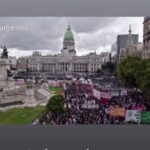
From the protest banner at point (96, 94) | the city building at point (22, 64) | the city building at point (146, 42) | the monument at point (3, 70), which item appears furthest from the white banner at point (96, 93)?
the monument at point (3, 70)

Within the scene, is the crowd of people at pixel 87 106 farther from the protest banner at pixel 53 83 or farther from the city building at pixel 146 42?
the city building at pixel 146 42

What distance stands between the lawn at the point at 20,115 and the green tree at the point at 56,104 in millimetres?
76

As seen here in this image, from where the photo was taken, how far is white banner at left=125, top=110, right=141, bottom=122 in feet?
16.4

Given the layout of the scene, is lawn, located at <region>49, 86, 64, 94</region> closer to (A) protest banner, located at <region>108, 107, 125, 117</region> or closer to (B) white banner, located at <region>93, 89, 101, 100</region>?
(B) white banner, located at <region>93, 89, 101, 100</region>

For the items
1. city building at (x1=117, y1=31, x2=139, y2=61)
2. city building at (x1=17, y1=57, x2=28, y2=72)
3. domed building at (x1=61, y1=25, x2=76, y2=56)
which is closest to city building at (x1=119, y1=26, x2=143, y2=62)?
city building at (x1=117, y1=31, x2=139, y2=61)

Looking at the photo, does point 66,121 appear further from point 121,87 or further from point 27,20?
point 27,20

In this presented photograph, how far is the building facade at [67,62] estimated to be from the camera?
5.12 metres

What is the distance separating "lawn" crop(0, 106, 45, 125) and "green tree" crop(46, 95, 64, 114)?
8 centimetres

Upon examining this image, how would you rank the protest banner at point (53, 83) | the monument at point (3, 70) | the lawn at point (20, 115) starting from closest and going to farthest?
1. the lawn at point (20, 115)
2. the monument at point (3, 70)
3. the protest banner at point (53, 83)

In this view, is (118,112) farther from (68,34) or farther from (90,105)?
(68,34)

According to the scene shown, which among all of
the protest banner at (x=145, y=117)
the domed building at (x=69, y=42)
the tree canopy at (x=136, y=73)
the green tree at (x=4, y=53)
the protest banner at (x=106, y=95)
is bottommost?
the protest banner at (x=145, y=117)

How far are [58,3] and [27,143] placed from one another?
1386 mm

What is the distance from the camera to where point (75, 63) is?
17.2 ft

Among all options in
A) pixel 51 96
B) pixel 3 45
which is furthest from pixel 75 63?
pixel 3 45
